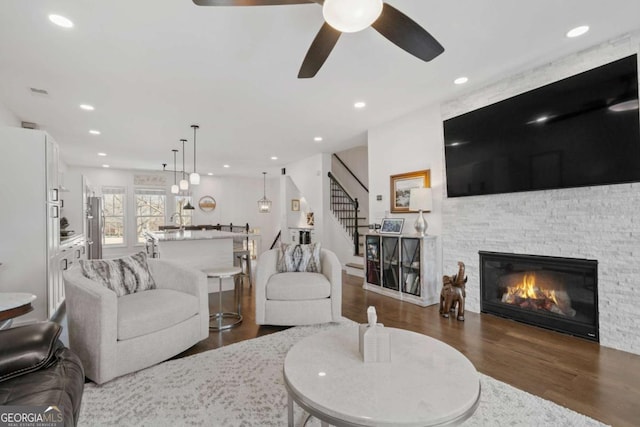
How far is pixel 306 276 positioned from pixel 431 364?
6.27 ft

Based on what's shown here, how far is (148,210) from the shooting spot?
9.05 metres

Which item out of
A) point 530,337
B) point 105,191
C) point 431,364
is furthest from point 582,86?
point 105,191

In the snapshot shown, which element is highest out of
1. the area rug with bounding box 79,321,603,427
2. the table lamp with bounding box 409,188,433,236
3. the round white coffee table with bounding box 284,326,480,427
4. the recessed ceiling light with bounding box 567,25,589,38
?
the recessed ceiling light with bounding box 567,25,589,38

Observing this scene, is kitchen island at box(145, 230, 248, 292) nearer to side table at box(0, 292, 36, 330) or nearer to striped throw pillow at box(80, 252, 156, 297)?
striped throw pillow at box(80, 252, 156, 297)

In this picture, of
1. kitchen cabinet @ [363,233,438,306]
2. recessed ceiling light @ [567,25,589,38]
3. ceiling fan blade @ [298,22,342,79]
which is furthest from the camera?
kitchen cabinet @ [363,233,438,306]

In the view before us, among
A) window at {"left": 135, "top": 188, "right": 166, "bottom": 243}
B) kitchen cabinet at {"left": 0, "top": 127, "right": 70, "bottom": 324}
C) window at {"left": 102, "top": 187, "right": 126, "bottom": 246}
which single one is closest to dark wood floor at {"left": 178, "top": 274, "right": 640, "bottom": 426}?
kitchen cabinet at {"left": 0, "top": 127, "right": 70, "bottom": 324}

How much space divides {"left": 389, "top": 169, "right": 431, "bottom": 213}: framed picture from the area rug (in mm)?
2645

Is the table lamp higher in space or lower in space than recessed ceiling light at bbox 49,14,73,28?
lower

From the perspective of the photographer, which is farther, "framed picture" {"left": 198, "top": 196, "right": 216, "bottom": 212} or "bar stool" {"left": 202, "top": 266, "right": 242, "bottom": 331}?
"framed picture" {"left": 198, "top": 196, "right": 216, "bottom": 212}

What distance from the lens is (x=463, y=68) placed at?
10.00 feet

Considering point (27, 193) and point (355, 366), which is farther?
point (27, 193)

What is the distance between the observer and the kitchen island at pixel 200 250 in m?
4.44

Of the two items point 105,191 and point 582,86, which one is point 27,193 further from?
point 105,191

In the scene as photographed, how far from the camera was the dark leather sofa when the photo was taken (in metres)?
1.12
